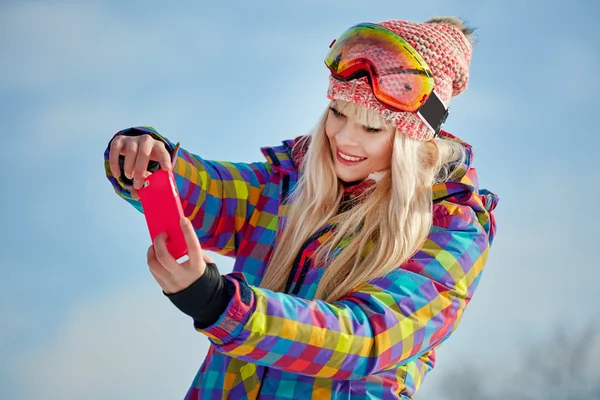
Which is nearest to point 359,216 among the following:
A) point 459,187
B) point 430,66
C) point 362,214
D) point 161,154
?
point 362,214

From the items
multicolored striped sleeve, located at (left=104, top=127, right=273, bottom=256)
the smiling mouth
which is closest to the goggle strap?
the smiling mouth

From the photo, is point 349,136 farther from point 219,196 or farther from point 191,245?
point 191,245

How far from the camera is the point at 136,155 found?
1.93 m

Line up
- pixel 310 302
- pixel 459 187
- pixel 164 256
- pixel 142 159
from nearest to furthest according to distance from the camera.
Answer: pixel 164 256 → pixel 310 302 → pixel 142 159 → pixel 459 187

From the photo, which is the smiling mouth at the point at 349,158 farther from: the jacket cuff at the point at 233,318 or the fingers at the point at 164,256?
the fingers at the point at 164,256

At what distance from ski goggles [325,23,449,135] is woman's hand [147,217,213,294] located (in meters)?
0.97

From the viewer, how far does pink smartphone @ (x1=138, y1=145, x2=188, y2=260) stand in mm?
1518

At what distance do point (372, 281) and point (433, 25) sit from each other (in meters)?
0.95

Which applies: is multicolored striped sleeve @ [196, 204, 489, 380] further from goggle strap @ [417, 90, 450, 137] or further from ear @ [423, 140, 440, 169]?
goggle strap @ [417, 90, 450, 137]

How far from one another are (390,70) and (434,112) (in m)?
0.21

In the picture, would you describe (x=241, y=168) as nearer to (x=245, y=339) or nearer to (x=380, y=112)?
(x=380, y=112)

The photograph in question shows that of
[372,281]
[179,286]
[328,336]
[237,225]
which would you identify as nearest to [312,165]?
[237,225]

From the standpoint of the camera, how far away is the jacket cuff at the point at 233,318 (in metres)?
1.54

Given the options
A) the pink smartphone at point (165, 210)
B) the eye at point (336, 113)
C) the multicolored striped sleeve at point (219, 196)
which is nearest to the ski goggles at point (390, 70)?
the eye at point (336, 113)
